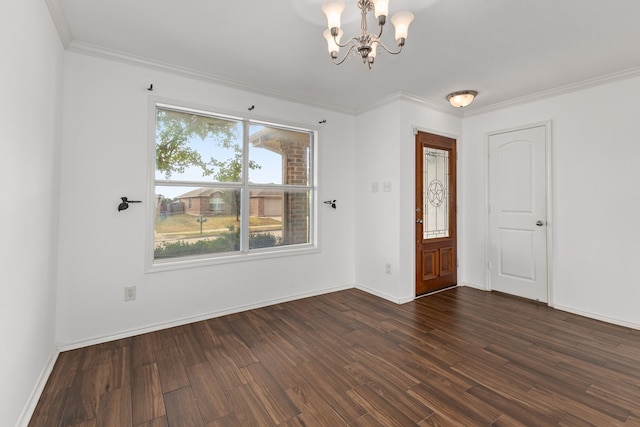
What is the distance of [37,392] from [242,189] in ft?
7.34

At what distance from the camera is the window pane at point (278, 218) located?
3.43 meters

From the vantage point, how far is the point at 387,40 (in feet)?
7.74

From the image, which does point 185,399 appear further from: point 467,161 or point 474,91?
point 467,161

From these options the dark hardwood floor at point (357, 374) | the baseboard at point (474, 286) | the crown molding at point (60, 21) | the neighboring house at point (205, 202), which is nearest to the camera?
the dark hardwood floor at point (357, 374)

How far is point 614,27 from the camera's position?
2139 millimetres

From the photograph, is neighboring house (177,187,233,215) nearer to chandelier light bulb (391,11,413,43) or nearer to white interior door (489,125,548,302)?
chandelier light bulb (391,11,413,43)

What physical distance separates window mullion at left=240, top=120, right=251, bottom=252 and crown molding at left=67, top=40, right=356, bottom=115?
15.7 inches

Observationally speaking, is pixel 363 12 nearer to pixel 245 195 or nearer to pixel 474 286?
pixel 245 195

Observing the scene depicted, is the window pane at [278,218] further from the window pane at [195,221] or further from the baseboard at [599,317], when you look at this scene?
the baseboard at [599,317]

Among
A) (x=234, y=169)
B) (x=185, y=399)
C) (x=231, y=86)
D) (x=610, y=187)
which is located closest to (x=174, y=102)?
(x=231, y=86)

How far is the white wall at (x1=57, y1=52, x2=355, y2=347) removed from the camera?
2.40 metres

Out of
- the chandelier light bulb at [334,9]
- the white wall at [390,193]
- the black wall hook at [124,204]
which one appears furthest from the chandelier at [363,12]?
the black wall hook at [124,204]

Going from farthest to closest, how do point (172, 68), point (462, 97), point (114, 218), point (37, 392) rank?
point (462, 97) < point (172, 68) < point (114, 218) < point (37, 392)

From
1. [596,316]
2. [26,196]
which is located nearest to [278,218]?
[26,196]
